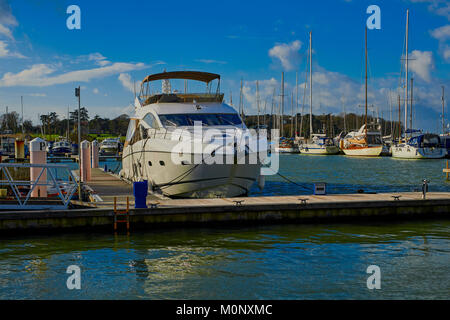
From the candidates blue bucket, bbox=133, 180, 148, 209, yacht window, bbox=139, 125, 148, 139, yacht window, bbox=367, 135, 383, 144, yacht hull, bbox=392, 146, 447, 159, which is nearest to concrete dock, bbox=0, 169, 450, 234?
blue bucket, bbox=133, 180, 148, 209

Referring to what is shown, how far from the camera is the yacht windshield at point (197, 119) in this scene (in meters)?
19.6

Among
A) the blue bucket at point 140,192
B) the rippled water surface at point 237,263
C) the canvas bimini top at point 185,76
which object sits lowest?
the rippled water surface at point 237,263

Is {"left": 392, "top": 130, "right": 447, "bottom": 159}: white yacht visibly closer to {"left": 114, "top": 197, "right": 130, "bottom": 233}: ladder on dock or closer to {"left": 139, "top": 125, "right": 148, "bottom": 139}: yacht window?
{"left": 139, "top": 125, "right": 148, "bottom": 139}: yacht window

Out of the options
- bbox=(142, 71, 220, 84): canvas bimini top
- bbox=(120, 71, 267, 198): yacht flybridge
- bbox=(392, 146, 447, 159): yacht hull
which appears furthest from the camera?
bbox=(392, 146, 447, 159): yacht hull

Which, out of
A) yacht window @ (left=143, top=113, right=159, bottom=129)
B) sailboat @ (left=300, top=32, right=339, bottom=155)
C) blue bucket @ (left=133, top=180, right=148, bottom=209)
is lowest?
blue bucket @ (left=133, top=180, right=148, bottom=209)

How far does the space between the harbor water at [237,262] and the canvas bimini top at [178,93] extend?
835 centimetres

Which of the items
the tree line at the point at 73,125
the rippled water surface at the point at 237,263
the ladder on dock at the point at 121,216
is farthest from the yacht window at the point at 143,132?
the tree line at the point at 73,125

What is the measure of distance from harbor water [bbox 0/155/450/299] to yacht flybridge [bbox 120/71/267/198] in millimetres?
2657

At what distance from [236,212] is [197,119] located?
18.8 ft

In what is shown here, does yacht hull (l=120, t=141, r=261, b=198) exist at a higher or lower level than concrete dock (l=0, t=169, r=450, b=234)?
higher

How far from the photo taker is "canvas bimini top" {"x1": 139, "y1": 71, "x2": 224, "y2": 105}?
71.1 feet

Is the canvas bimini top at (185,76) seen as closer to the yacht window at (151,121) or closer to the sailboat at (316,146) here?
the yacht window at (151,121)

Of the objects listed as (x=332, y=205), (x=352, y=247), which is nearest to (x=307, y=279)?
(x=352, y=247)

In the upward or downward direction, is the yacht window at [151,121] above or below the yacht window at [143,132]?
above
